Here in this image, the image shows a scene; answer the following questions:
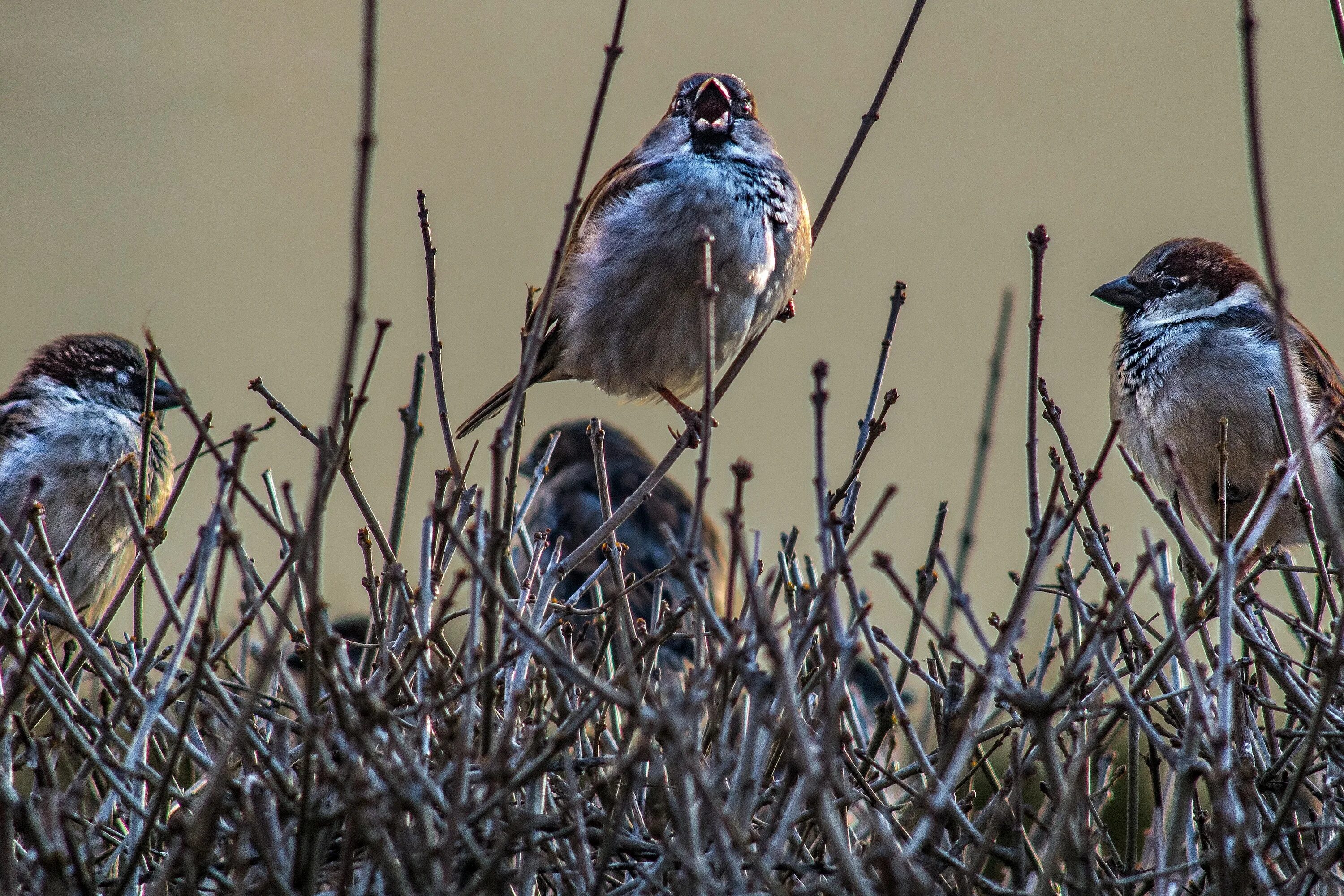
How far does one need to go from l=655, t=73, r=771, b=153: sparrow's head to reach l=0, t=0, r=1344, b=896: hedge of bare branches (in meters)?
0.84

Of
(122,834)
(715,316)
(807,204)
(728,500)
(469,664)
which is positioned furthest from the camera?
(728,500)

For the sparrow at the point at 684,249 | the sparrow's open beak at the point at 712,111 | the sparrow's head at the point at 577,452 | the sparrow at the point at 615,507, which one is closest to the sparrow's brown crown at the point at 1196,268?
the sparrow at the point at 684,249

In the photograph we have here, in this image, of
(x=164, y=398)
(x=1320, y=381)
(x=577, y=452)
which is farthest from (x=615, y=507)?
(x=1320, y=381)

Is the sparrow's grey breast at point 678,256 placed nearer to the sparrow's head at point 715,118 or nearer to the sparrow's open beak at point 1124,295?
the sparrow's head at point 715,118

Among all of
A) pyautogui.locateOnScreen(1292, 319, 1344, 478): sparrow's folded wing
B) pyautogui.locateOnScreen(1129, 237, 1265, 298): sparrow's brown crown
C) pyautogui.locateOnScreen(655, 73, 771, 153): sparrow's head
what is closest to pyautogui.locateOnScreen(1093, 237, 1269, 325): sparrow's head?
pyautogui.locateOnScreen(1129, 237, 1265, 298): sparrow's brown crown

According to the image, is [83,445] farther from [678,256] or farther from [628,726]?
[628,726]

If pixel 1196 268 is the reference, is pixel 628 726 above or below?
below

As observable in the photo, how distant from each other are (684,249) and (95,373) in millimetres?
1975

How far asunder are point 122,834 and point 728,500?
7.23ft

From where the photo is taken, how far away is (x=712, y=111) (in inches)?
110

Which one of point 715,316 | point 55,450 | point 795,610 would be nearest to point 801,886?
point 795,610

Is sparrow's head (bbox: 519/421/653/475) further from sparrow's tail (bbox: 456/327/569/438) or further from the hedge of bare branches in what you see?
the hedge of bare branches

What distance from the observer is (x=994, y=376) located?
2.50 meters

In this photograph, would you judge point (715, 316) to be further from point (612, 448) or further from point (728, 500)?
point (612, 448)
